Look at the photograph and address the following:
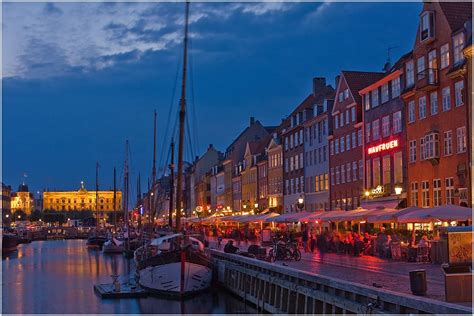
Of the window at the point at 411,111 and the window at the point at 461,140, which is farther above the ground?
the window at the point at 411,111

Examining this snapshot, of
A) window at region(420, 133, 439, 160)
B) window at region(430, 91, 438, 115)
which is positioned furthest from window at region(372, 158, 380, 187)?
window at region(430, 91, 438, 115)

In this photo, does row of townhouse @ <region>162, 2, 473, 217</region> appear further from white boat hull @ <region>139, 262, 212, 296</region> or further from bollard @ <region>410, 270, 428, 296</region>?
bollard @ <region>410, 270, 428, 296</region>

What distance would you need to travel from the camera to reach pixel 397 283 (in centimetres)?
2433

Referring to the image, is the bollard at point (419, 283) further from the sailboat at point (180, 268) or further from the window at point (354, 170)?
the window at point (354, 170)

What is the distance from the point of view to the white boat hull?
124 ft

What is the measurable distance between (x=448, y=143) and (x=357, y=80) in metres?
20.9

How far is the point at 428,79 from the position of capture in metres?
46.8

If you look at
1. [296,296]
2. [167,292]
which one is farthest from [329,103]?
[296,296]

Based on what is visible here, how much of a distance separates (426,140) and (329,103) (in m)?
24.6

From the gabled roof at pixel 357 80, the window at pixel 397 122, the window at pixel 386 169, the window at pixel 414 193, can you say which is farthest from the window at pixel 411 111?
the gabled roof at pixel 357 80

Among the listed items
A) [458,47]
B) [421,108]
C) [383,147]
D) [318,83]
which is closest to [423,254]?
[458,47]

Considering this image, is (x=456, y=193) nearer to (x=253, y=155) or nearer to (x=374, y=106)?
(x=374, y=106)

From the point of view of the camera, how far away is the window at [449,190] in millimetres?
43906

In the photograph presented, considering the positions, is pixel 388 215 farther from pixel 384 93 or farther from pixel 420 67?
pixel 384 93
